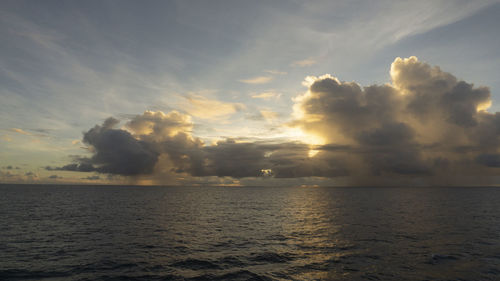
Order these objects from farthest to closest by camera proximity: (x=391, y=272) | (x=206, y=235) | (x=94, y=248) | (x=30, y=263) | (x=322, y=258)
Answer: (x=206, y=235) → (x=94, y=248) → (x=322, y=258) → (x=30, y=263) → (x=391, y=272)

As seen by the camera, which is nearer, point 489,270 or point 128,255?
point 489,270

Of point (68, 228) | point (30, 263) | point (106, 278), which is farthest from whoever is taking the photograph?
point (68, 228)

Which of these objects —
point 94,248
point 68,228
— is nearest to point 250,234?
point 94,248

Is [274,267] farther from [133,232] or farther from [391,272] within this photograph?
[133,232]

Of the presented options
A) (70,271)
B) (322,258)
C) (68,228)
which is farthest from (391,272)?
(68,228)

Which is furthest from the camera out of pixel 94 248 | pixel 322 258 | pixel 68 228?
pixel 68 228

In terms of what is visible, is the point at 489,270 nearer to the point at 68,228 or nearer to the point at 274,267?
the point at 274,267

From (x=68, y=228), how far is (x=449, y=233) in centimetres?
6821

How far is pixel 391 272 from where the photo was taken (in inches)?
1007

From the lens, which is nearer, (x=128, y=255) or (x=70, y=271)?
(x=70, y=271)

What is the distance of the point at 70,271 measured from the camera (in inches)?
1000

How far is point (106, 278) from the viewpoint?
78.4 ft

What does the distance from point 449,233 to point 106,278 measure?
171 ft

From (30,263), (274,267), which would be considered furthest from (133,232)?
(274,267)
